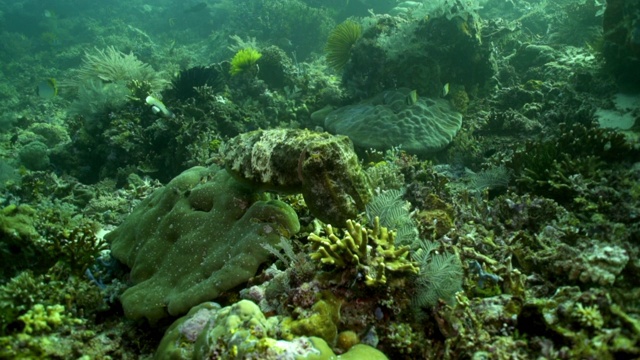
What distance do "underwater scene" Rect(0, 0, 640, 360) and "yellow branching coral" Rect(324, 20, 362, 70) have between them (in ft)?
0.15

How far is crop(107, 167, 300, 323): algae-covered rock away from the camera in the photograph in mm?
3297

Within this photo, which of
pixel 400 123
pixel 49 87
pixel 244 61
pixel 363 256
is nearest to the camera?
pixel 363 256

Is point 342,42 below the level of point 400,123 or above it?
above

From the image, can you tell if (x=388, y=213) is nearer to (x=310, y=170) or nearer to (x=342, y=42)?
(x=310, y=170)

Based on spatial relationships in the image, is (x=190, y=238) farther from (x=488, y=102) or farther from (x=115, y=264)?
(x=488, y=102)

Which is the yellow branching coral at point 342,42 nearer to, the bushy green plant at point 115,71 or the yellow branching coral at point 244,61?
the yellow branching coral at point 244,61

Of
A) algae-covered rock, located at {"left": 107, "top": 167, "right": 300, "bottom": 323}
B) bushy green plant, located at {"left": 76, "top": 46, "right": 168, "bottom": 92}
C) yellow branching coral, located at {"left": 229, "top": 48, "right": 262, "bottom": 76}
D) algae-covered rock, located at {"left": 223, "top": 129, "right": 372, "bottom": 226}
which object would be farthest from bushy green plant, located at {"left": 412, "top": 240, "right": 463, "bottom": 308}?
bushy green plant, located at {"left": 76, "top": 46, "right": 168, "bottom": 92}

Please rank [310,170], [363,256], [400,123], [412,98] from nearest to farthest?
[363,256] → [310,170] → [412,98] → [400,123]

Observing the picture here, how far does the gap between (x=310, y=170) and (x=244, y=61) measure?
820 cm

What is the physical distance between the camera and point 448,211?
4.21 m

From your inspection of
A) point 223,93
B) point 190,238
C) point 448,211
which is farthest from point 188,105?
point 448,211

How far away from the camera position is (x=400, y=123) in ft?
24.3

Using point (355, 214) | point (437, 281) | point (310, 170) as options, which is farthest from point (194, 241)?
point (437, 281)

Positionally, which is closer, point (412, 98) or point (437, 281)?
point (437, 281)
